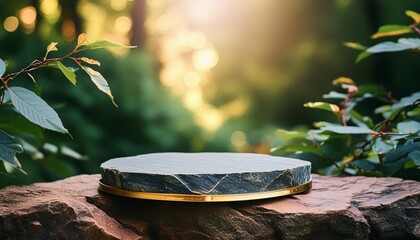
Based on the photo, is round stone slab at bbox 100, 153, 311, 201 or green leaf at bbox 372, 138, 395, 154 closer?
round stone slab at bbox 100, 153, 311, 201

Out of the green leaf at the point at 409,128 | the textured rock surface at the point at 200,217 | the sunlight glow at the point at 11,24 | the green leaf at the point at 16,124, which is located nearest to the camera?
the textured rock surface at the point at 200,217

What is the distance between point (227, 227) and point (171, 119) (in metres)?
2.05

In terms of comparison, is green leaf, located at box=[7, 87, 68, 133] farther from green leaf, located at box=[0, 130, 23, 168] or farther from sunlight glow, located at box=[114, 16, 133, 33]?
sunlight glow, located at box=[114, 16, 133, 33]

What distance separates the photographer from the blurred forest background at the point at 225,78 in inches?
118

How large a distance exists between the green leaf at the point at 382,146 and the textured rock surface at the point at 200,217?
22cm

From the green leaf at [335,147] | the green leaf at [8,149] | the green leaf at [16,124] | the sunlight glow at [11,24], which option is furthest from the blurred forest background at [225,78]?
the green leaf at [335,147]

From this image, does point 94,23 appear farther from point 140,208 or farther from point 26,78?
point 140,208

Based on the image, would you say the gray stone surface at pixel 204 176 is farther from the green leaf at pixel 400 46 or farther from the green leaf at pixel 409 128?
the green leaf at pixel 400 46

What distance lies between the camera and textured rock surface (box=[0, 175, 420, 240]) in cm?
117

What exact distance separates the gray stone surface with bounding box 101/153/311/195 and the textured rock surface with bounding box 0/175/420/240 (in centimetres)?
6

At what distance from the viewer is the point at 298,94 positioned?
11.4ft

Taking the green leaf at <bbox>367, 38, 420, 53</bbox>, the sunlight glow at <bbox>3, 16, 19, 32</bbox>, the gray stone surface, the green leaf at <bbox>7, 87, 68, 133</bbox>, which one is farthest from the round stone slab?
the sunlight glow at <bbox>3, 16, 19, 32</bbox>

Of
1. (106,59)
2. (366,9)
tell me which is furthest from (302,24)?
(106,59)

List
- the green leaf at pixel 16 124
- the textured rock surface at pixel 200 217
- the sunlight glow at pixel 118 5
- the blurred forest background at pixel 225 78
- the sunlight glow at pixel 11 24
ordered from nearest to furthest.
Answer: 1. the textured rock surface at pixel 200 217
2. the green leaf at pixel 16 124
3. the blurred forest background at pixel 225 78
4. the sunlight glow at pixel 11 24
5. the sunlight glow at pixel 118 5
